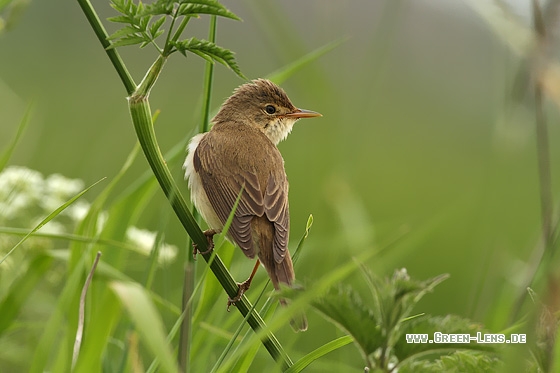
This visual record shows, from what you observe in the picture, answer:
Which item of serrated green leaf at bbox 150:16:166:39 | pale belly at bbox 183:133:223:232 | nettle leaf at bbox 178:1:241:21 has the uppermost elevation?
nettle leaf at bbox 178:1:241:21

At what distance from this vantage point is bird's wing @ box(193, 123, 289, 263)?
105 inches

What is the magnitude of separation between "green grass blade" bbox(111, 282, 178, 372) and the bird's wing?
1.09 meters

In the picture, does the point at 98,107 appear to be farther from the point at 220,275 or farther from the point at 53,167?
the point at 220,275

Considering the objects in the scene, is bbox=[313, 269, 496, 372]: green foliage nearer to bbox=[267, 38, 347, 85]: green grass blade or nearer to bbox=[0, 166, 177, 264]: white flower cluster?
bbox=[267, 38, 347, 85]: green grass blade

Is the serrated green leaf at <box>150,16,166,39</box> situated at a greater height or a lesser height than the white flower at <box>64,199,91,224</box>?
greater

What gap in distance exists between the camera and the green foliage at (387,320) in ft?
4.19

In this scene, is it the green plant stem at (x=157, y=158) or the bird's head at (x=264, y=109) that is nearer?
the green plant stem at (x=157, y=158)

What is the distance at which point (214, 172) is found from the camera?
9.18 feet

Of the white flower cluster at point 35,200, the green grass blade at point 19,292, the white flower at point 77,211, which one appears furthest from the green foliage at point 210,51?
the white flower at point 77,211

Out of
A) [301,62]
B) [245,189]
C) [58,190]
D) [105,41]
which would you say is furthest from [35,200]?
[105,41]

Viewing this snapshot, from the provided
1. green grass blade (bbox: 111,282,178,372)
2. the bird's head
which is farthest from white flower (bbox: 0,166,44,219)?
green grass blade (bbox: 111,282,178,372)

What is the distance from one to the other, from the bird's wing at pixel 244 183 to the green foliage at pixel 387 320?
1.16m

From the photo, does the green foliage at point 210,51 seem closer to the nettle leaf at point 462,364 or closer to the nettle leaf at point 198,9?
the nettle leaf at point 198,9

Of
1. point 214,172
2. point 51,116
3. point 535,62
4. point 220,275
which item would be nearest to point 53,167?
point 51,116
